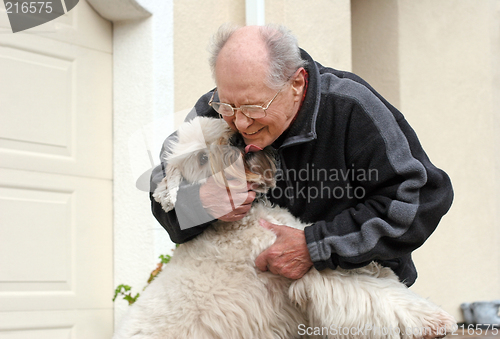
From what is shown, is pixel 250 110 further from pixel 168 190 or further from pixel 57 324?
pixel 57 324

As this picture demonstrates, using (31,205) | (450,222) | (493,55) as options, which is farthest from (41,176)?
(493,55)

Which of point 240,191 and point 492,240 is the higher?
point 240,191

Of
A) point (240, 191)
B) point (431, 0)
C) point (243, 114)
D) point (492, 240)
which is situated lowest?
point (492, 240)

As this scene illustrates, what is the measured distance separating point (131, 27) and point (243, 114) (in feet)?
8.34

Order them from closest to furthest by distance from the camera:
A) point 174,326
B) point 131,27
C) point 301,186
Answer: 1. point 174,326
2. point 301,186
3. point 131,27

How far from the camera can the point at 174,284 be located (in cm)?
207

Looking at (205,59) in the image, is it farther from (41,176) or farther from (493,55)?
(493,55)

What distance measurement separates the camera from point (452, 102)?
6258 millimetres

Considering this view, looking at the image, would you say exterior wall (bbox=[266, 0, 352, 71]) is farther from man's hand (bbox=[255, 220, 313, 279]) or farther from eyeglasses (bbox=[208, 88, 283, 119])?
man's hand (bbox=[255, 220, 313, 279])

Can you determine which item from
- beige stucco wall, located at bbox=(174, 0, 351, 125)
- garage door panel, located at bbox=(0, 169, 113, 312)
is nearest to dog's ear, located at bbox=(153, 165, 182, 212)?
garage door panel, located at bbox=(0, 169, 113, 312)

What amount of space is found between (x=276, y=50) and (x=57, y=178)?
236 centimetres

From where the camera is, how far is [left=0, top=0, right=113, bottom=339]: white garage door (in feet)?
11.6

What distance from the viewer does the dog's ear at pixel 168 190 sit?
2131 millimetres

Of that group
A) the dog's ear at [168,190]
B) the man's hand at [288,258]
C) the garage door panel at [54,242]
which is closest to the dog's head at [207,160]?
the dog's ear at [168,190]
